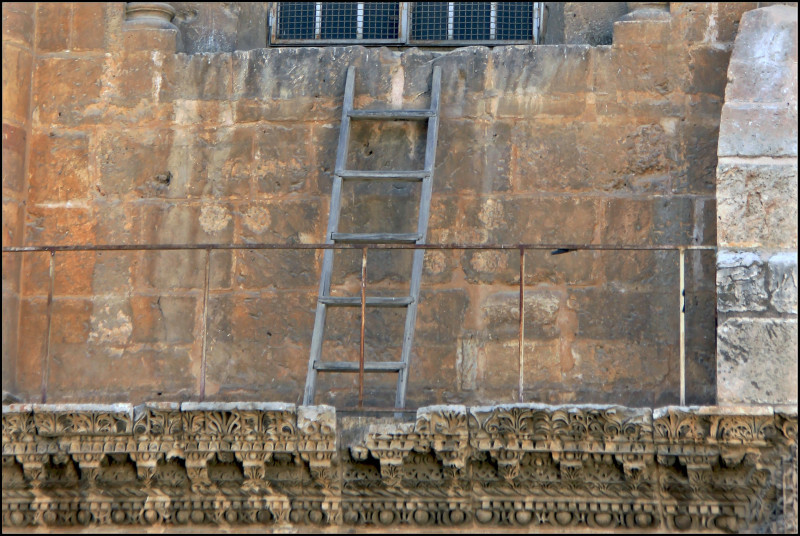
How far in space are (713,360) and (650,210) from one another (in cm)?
95

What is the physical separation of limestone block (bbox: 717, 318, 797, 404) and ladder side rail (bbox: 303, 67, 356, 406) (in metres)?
2.14

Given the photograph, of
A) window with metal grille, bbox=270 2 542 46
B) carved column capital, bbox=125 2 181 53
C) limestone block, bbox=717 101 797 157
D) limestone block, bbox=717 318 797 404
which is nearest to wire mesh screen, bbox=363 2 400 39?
window with metal grille, bbox=270 2 542 46

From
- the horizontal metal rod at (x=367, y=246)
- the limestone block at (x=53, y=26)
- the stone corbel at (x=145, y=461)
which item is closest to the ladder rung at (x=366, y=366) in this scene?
the horizontal metal rod at (x=367, y=246)

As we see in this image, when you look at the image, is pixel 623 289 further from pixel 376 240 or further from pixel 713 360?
pixel 376 240

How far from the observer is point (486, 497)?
10.4m

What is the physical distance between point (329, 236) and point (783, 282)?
8.16ft

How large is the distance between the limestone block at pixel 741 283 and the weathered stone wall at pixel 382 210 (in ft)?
2.02

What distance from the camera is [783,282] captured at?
34.0 feet

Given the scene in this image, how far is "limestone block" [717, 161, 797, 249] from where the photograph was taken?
10516 mm

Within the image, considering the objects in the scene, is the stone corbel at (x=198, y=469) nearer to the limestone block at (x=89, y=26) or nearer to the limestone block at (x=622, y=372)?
the limestone block at (x=622, y=372)

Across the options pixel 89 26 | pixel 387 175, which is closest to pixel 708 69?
pixel 387 175

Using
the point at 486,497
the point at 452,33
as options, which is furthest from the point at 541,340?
the point at 452,33

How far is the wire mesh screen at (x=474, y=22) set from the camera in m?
12.0

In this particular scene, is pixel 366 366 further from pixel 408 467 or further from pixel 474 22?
pixel 474 22
